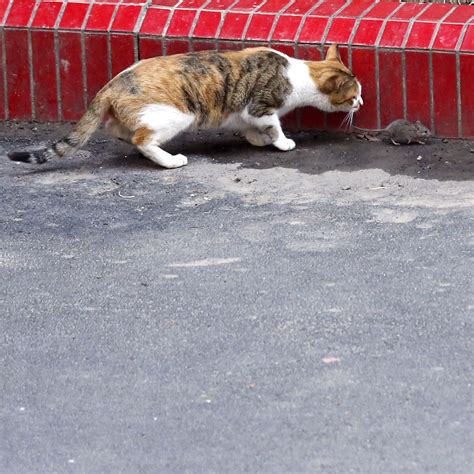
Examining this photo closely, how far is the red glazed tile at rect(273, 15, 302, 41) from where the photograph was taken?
7.33m

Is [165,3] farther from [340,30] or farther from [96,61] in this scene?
[340,30]

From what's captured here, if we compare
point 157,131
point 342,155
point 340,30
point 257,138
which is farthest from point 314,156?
point 157,131

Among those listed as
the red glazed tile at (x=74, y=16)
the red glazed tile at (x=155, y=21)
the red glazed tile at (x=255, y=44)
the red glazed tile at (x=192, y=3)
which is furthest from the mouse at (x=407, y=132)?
the red glazed tile at (x=74, y=16)

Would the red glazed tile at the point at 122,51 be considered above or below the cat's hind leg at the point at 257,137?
above

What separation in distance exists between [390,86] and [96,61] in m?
1.76

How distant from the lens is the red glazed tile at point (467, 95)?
22.5 feet

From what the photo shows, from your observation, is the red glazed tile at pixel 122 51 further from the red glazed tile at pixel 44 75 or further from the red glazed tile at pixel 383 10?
the red glazed tile at pixel 383 10

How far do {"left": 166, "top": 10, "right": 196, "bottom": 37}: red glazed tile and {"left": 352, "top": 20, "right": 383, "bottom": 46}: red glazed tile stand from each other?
98 centimetres

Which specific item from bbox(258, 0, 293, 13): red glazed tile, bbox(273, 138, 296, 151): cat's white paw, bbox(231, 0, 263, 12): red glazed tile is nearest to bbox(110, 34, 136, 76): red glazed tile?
bbox(231, 0, 263, 12): red glazed tile

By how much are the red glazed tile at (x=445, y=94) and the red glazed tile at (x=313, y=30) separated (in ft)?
2.28

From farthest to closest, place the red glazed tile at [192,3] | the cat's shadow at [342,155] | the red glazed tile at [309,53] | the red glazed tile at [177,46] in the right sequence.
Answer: the red glazed tile at [192,3] < the red glazed tile at [177,46] < the red glazed tile at [309,53] < the cat's shadow at [342,155]

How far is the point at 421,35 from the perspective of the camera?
23.0ft

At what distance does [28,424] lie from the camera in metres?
4.29

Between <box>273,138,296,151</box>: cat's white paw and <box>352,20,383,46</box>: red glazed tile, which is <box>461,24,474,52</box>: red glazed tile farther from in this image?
<box>273,138,296,151</box>: cat's white paw
